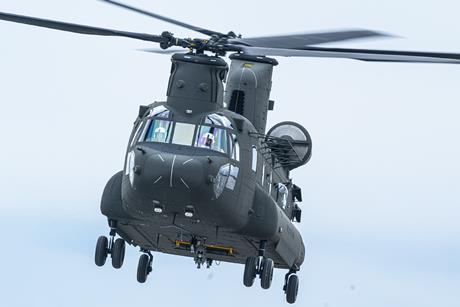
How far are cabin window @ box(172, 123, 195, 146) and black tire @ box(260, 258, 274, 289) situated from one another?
4.51m

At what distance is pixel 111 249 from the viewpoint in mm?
42781

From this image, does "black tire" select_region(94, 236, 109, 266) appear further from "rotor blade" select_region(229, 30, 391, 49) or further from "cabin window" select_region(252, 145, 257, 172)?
"rotor blade" select_region(229, 30, 391, 49)

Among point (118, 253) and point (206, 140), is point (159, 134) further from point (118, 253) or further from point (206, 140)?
point (118, 253)

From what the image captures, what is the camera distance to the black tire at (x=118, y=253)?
42562mm

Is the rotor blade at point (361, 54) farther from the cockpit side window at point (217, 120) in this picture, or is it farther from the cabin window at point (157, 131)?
the cabin window at point (157, 131)

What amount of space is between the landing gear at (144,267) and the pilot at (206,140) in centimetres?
627

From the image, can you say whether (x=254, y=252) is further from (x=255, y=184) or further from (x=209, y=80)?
(x=209, y=80)

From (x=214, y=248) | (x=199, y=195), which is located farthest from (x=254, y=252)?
(x=199, y=195)

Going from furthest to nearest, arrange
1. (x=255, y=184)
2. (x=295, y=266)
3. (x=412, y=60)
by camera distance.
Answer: (x=295, y=266) < (x=255, y=184) < (x=412, y=60)

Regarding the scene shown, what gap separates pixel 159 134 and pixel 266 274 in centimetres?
509

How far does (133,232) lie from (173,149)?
4887 millimetres

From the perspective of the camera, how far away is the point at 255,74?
45906 mm

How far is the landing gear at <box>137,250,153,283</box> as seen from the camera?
4422cm

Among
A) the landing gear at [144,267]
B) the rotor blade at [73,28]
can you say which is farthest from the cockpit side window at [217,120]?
the landing gear at [144,267]
